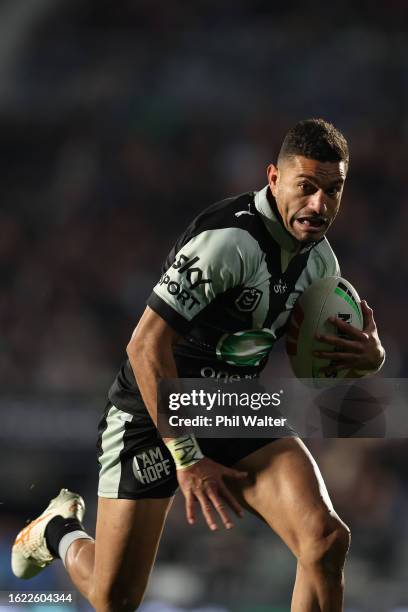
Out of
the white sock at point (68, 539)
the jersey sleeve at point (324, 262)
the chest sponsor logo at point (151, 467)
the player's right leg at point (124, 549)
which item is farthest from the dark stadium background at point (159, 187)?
the jersey sleeve at point (324, 262)

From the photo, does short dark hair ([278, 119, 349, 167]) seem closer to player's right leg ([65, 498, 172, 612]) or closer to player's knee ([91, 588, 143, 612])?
player's right leg ([65, 498, 172, 612])

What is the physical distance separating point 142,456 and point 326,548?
0.88 metres

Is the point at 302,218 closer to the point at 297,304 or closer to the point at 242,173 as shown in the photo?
the point at 297,304

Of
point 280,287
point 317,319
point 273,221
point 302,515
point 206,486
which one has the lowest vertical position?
point 302,515

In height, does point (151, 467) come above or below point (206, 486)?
below

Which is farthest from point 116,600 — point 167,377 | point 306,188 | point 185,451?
point 306,188

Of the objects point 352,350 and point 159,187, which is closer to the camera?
point 352,350

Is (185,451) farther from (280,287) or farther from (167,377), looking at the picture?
(280,287)

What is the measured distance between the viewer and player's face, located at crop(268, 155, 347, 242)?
12.8 ft

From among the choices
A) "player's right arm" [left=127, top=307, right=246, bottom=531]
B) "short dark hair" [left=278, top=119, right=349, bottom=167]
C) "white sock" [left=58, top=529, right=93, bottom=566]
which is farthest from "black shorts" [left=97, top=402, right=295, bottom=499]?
"short dark hair" [left=278, top=119, right=349, bottom=167]

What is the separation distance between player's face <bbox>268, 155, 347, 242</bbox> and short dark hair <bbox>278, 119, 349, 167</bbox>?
0.08ft

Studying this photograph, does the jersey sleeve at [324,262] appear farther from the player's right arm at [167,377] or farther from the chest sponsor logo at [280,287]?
the player's right arm at [167,377]

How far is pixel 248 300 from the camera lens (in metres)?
3.97

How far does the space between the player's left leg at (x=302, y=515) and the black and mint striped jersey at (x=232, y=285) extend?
417mm
